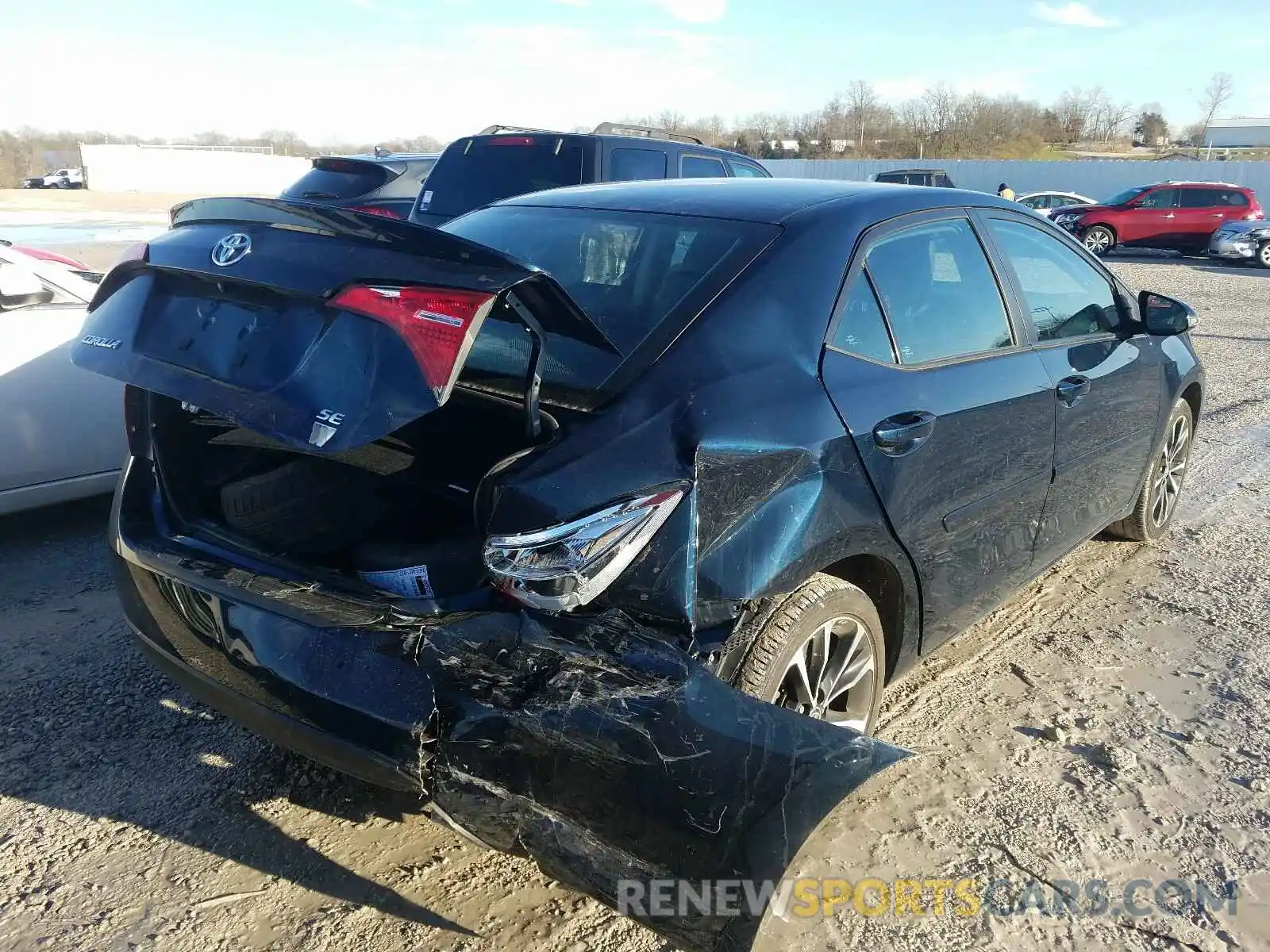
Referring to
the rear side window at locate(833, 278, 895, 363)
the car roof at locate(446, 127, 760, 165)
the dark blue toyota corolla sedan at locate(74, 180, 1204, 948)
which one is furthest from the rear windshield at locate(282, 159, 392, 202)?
the rear side window at locate(833, 278, 895, 363)

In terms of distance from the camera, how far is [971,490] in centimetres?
300

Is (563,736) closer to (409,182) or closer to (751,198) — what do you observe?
(751,198)

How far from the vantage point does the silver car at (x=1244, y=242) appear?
830 inches

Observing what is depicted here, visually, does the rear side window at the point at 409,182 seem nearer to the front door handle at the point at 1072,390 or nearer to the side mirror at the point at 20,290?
the side mirror at the point at 20,290

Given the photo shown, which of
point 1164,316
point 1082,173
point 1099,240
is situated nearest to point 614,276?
point 1164,316

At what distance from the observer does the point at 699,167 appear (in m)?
8.74

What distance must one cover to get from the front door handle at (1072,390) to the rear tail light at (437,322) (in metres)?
2.26

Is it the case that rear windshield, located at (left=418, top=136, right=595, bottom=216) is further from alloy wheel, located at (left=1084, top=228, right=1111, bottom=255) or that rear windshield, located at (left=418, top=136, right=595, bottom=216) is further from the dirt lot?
alloy wheel, located at (left=1084, top=228, right=1111, bottom=255)

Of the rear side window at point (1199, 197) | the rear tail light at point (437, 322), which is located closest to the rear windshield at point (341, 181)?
the rear tail light at point (437, 322)

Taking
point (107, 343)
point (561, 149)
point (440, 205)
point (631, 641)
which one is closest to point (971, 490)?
point (631, 641)

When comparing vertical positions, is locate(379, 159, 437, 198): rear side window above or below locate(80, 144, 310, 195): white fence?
above

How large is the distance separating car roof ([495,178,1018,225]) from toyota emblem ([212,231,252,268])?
3.99ft

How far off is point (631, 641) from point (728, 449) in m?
0.49

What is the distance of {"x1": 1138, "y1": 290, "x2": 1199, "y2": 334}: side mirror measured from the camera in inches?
158
